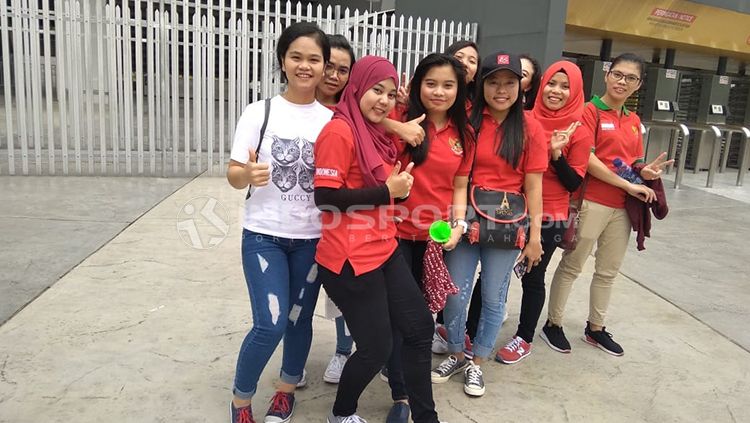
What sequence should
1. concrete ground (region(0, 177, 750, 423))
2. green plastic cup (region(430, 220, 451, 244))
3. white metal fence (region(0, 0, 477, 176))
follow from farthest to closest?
white metal fence (region(0, 0, 477, 176)) → concrete ground (region(0, 177, 750, 423)) → green plastic cup (region(430, 220, 451, 244))

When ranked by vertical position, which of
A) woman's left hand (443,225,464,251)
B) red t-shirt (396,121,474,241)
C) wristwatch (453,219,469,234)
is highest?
red t-shirt (396,121,474,241)

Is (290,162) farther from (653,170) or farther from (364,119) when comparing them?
(653,170)

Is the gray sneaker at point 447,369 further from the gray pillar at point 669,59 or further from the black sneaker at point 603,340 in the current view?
the gray pillar at point 669,59

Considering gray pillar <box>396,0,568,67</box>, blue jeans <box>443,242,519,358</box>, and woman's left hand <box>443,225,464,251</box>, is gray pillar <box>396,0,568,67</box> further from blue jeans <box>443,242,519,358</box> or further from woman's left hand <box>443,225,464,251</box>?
woman's left hand <box>443,225,464,251</box>

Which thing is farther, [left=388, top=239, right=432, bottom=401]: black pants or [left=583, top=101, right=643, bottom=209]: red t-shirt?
[left=583, top=101, right=643, bottom=209]: red t-shirt

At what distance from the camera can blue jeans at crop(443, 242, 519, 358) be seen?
291 cm

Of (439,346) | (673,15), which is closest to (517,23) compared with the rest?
(673,15)

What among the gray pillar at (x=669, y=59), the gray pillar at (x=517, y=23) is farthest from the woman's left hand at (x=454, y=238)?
the gray pillar at (x=669, y=59)

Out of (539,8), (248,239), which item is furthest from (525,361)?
(539,8)

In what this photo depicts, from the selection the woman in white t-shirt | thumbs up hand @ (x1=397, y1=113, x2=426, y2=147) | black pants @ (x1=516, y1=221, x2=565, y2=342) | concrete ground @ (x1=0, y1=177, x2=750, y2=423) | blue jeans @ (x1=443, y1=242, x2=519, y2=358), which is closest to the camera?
the woman in white t-shirt

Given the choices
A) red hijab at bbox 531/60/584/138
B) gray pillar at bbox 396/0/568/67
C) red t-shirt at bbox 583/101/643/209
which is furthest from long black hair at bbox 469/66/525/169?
gray pillar at bbox 396/0/568/67

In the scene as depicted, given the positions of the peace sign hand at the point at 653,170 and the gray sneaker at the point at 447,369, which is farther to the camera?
the peace sign hand at the point at 653,170

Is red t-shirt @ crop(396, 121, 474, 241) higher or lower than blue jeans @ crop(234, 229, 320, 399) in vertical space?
higher

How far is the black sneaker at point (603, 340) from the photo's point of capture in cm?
348
